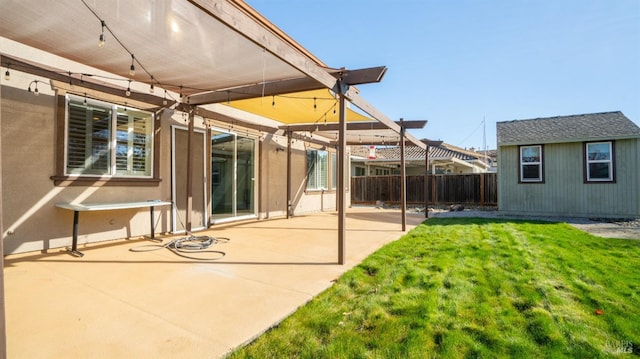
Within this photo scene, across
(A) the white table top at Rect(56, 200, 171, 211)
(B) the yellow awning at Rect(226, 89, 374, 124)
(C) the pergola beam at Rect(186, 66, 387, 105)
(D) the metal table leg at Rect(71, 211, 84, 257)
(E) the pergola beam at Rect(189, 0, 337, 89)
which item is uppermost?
(B) the yellow awning at Rect(226, 89, 374, 124)

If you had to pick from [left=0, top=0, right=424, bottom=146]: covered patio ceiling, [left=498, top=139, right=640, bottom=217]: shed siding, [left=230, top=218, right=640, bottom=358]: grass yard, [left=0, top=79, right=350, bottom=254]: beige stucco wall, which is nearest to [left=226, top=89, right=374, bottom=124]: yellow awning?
[left=0, top=0, right=424, bottom=146]: covered patio ceiling

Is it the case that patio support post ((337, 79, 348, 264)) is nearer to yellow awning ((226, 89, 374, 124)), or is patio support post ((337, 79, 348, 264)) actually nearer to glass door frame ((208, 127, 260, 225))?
yellow awning ((226, 89, 374, 124))

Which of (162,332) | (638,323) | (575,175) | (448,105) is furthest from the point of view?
Answer: (448,105)

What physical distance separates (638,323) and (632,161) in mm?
10567

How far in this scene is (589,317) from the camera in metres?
2.72

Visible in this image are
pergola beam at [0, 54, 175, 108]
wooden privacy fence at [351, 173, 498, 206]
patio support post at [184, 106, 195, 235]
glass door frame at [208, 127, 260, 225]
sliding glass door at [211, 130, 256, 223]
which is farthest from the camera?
wooden privacy fence at [351, 173, 498, 206]

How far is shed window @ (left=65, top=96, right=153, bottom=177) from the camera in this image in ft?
16.3

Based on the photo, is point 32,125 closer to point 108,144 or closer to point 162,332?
point 108,144

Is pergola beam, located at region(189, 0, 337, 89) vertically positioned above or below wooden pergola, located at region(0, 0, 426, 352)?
below

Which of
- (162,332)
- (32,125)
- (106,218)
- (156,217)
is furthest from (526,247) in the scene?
(32,125)

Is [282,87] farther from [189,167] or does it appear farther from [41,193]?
[41,193]

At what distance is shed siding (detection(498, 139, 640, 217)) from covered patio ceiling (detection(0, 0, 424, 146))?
8558 mm

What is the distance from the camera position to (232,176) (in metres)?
8.05

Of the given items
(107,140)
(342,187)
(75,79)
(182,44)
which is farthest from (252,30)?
(107,140)
